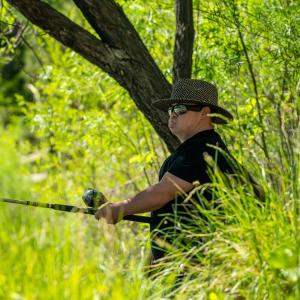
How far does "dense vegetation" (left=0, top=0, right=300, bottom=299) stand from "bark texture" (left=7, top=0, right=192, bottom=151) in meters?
0.42

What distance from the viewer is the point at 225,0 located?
6145mm

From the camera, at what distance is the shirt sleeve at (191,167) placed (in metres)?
4.35

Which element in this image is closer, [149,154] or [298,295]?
[298,295]

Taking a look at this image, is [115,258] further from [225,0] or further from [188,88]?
[225,0]

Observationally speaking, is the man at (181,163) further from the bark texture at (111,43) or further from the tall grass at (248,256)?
the bark texture at (111,43)

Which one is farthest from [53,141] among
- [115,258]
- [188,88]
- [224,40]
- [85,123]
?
[115,258]

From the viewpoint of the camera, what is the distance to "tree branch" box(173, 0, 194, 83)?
572 cm

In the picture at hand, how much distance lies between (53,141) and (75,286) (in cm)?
632

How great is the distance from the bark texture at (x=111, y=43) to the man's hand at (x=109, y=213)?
1.38 meters

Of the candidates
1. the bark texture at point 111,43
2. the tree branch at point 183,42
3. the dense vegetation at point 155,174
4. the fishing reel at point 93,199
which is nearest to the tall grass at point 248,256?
the dense vegetation at point 155,174

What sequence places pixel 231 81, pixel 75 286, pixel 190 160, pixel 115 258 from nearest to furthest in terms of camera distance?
pixel 75 286, pixel 115 258, pixel 190 160, pixel 231 81

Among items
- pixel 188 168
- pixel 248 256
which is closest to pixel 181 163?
pixel 188 168

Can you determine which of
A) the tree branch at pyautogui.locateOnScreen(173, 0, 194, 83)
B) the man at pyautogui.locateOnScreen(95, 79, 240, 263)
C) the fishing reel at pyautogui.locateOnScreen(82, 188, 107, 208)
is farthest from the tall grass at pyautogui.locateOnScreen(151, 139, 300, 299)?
the tree branch at pyautogui.locateOnScreen(173, 0, 194, 83)

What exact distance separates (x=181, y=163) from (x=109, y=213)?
1.44 ft
